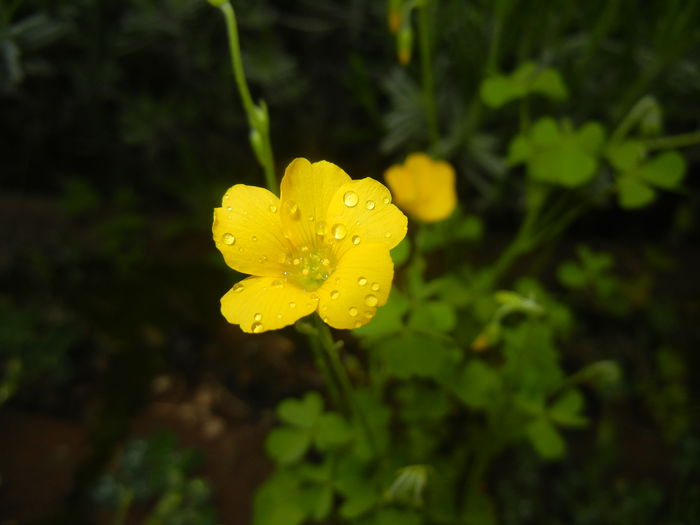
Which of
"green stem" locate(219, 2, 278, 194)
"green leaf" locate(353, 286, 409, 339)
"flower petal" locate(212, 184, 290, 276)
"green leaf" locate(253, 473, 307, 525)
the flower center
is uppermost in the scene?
Result: "green stem" locate(219, 2, 278, 194)

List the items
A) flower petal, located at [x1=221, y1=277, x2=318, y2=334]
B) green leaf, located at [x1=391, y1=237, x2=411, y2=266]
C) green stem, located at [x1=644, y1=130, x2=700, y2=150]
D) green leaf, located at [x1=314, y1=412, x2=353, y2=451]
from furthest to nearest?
green stem, located at [x1=644, y1=130, x2=700, y2=150]
green leaf, located at [x1=314, y1=412, x2=353, y2=451]
green leaf, located at [x1=391, y1=237, x2=411, y2=266]
flower petal, located at [x1=221, y1=277, x2=318, y2=334]

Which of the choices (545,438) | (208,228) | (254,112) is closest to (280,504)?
(545,438)

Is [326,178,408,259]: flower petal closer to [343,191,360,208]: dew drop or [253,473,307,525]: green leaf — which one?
[343,191,360,208]: dew drop

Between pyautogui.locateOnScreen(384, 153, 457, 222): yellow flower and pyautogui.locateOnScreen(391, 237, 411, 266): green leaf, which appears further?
pyautogui.locateOnScreen(384, 153, 457, 222): yellow flower

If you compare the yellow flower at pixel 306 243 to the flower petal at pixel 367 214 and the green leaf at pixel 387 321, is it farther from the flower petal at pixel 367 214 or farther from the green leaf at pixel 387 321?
the green leaf at pixel 387 321

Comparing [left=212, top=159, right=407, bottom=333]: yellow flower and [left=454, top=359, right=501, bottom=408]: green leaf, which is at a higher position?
[left=212, top=159, right=407, bottom=333]: yellow flower

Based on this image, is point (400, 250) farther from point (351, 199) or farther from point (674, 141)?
point (674, 141)

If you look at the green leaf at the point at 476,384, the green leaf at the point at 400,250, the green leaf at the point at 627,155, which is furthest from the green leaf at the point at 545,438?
the green leaf at the point at 627,155

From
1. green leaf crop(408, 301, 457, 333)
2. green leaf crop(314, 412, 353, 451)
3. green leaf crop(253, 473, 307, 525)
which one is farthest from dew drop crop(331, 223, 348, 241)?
green leaf crop(253, 473, 307, 525)
